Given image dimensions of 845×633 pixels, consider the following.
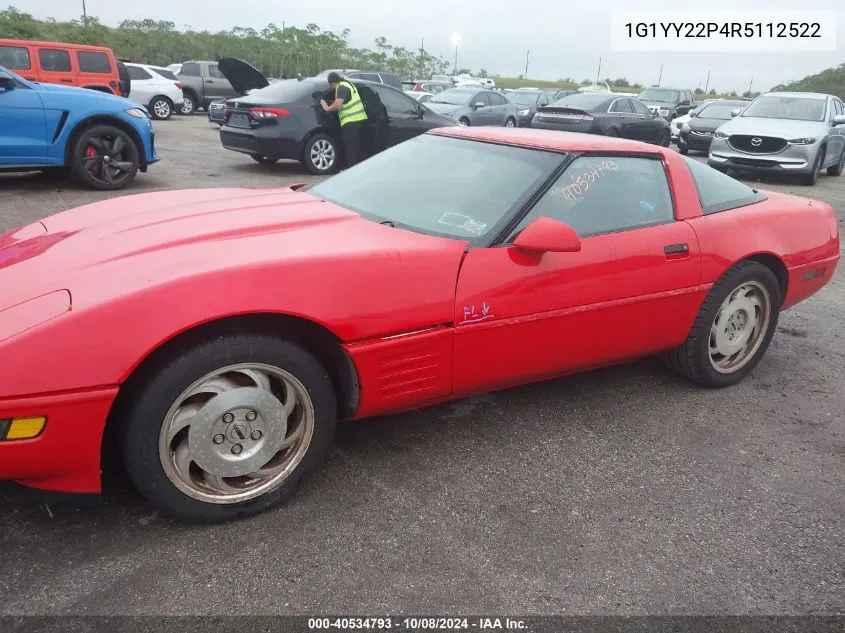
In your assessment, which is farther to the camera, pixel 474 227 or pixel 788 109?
pixel 788 109

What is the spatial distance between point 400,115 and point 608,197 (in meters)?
8.09

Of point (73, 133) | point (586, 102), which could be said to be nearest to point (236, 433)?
point (73, 133)

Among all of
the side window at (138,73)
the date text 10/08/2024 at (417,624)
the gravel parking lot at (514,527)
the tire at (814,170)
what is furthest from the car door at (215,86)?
the date text 10/08/2024 at (417,624)

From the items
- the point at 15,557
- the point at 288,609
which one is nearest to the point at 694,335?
the point at 288,609

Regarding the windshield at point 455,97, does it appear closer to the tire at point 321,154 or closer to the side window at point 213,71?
the tire at point 321,154

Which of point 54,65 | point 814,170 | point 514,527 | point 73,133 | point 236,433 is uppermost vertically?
point 54,65

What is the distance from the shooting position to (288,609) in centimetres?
194

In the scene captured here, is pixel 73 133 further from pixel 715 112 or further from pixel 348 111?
pixel 715 112

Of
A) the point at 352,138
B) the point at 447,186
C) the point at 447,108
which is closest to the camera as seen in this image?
the point at 447,186

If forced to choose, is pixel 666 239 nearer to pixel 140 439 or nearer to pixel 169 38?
pixel 140 439

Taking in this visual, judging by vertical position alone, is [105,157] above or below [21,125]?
below

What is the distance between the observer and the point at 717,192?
3527 millimetres

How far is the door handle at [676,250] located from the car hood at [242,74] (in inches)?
368

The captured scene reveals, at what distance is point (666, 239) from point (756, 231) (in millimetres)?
702
